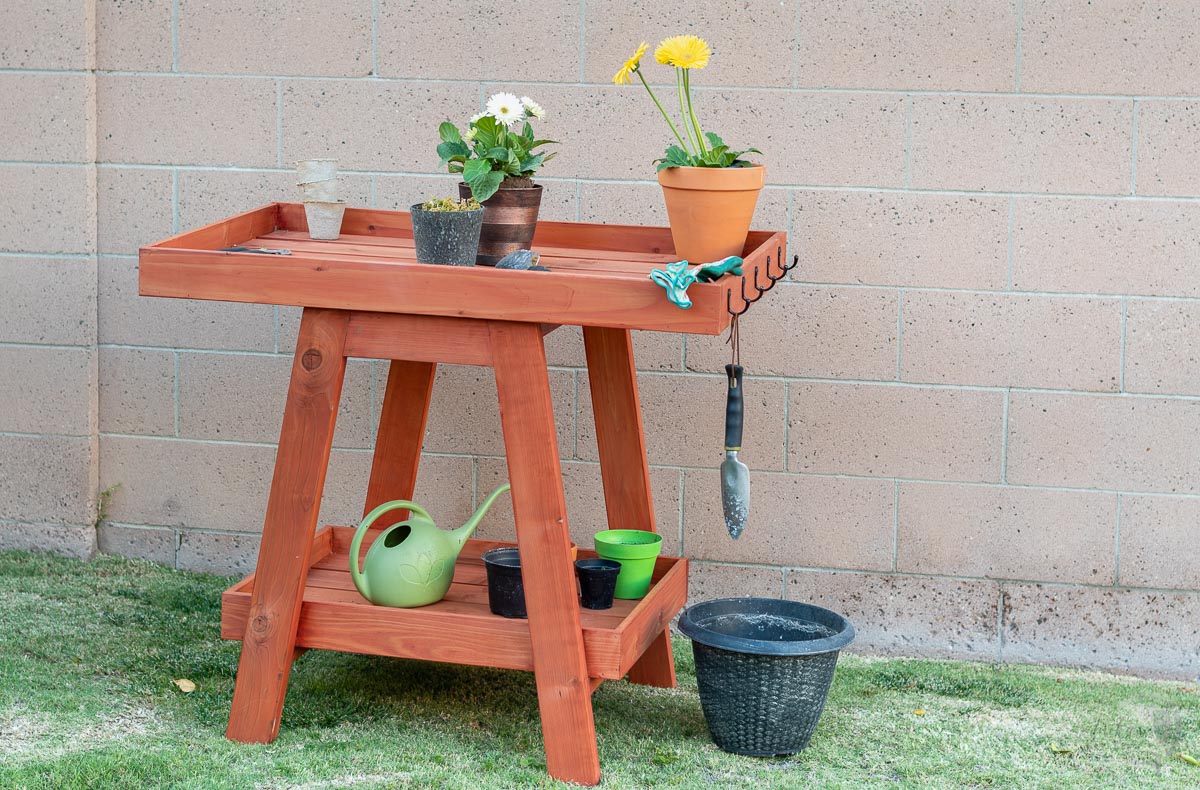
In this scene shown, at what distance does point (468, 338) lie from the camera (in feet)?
6.89

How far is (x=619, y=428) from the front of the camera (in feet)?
8.14

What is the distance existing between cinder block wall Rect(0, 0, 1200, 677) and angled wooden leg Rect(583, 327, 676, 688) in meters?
0.40

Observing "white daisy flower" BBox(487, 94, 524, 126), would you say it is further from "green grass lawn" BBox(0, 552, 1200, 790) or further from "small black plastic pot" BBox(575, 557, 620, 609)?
"green grass lawn" BBox(0, 552, 1200, 790)

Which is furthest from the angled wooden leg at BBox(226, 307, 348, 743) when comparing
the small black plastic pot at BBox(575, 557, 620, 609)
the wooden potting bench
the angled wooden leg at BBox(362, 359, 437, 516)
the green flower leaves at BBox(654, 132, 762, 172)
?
the green flower leaves at BBox(654, 132, 762, 172)

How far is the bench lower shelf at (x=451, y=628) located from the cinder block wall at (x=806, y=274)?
2.03 ft

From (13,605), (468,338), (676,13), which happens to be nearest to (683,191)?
(468,338)

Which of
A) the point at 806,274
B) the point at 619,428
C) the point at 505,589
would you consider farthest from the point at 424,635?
the point at 806,274

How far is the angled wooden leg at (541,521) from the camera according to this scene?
208 cm

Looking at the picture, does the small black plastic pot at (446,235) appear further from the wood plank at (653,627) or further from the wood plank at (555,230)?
the wood plank at (653,627)

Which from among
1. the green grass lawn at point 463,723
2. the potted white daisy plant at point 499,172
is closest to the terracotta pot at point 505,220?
the potted white daisy plant at point 499,172

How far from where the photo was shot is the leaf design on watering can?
225 cm

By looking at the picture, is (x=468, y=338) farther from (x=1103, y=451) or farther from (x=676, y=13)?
(x=1103, y=451)

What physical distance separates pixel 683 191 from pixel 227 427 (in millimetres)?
1408

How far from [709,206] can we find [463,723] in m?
1.01
